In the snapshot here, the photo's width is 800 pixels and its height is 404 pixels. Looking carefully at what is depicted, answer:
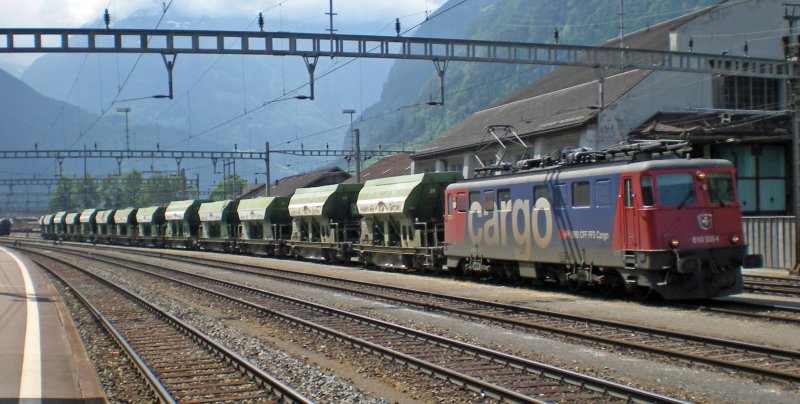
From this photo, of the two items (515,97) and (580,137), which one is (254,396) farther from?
(515,97)

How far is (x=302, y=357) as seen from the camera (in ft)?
40.6

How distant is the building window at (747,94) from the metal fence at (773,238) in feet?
43.3

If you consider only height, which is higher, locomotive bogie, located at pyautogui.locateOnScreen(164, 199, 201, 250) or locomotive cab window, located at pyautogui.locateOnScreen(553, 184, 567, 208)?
locomotive cab window, located at pyautogui.locateOnScreen(553, 184, 567, 208)

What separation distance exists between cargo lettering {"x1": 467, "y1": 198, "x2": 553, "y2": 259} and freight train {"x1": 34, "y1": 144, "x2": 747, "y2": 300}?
0.03 metres

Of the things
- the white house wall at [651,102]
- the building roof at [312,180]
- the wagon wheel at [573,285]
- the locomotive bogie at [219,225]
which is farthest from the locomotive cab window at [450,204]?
the building roof at [312,180]

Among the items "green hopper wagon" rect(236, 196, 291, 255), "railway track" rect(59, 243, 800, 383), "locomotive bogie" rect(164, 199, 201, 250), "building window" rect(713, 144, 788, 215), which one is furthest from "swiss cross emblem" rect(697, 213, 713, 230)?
"locomotive bogie" rect(164, 199, 201, 250)

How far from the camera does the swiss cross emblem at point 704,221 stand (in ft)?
53.3

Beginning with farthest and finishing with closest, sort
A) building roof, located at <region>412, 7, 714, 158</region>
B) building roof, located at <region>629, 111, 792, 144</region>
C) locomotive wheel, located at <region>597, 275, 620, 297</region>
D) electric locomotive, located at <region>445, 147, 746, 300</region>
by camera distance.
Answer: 1. building roof, located at <region>412, 7, 714, 158</region>
2. building roof, located at <region>629, 111, 792, 144</region>
3. locomotive wheel, located at <region>597, 275, 620, 297</region>
4. electric locomotive, located at <region>445, 147, 746, 300</region>

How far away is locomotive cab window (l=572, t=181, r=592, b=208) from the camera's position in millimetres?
17953

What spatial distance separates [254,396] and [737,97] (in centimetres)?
3340

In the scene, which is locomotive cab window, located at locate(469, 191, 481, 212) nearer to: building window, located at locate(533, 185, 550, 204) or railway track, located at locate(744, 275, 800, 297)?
building window, located at locate(533, 185, 550, 204)

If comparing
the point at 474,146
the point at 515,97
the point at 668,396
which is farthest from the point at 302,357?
the point at 515,97

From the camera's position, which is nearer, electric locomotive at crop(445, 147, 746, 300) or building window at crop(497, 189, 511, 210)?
electric locomotive at crop(445, 147, 746, 300)

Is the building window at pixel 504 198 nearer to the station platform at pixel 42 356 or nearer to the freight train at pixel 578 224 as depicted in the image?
the freight train at pixel 578 224
